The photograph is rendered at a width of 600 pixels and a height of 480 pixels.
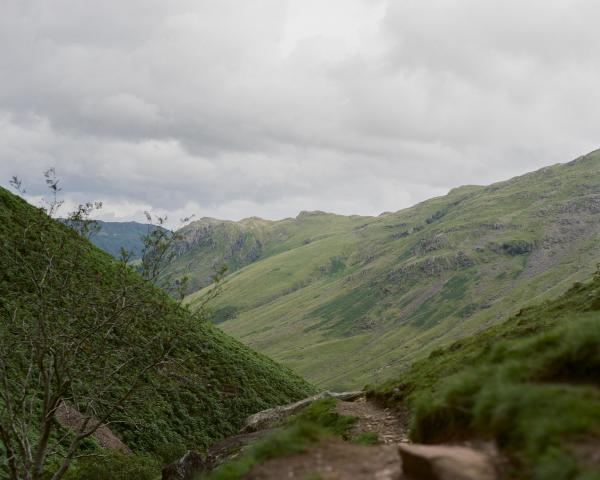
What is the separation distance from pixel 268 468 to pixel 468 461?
14.7 ft

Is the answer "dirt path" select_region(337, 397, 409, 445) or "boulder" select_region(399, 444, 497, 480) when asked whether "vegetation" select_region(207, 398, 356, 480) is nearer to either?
"boulder" select_region(399, 444, 497, 480)

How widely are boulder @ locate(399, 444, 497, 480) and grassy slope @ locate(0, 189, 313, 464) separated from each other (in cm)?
1465

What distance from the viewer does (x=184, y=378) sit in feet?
111

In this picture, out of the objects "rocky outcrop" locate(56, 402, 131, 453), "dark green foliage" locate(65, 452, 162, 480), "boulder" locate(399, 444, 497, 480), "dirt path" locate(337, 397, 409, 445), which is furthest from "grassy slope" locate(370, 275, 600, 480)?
"rocky outcrop" locate(56, 402, 131, 453)

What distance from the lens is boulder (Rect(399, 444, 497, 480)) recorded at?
8.77 metres

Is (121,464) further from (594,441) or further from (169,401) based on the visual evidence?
(594,441)

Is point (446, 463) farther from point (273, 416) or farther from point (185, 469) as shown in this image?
point (273, 416)

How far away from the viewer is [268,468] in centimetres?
1109

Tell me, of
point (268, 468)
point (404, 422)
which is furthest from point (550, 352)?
point (404, 422)

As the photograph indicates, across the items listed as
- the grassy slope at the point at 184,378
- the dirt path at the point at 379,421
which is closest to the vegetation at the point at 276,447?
the dirt path at the point at 379,421

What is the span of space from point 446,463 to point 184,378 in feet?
90.2

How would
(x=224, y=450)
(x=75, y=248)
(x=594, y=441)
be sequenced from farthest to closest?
1. (x=224, y=450)
2. (x=75, y=248)
3. (x=594, y=441)

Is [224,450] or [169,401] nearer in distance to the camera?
[224,450]

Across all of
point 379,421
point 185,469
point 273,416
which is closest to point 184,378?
point 273,416
